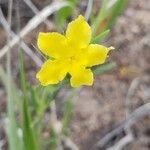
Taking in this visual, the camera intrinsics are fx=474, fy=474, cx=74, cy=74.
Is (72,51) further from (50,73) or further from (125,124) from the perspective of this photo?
(125,124)

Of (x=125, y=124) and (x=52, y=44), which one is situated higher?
(x=125, y=124)

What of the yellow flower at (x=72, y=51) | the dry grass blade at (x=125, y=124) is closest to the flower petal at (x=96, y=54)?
the yellow flower at (x=72, y=51)

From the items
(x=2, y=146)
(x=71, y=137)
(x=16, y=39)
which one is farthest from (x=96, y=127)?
(x=16, y=39)

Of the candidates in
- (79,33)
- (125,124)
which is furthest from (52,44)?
(125,124)

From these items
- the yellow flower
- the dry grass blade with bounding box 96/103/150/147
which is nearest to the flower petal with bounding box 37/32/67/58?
the yellow flower

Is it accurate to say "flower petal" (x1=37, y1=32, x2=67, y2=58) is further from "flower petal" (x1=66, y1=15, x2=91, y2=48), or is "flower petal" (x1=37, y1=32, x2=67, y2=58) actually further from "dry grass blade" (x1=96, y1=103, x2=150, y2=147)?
"dry grass blade" (x1=96, y1=103, x2=150, y2=147)

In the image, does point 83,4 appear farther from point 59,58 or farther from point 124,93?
point 59,58
